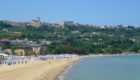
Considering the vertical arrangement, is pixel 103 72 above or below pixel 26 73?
below

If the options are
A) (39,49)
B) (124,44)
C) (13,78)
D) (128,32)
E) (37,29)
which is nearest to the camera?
(13,78)

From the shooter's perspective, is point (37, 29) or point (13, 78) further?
point (37, 29)

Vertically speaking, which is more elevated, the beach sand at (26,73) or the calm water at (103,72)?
the beach sand at (26,73)

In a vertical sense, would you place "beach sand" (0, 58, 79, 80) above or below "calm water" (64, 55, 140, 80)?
above

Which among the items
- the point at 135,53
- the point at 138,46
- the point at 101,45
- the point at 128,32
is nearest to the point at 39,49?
the point at 101,45

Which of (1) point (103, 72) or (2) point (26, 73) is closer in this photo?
(2) point (26, 73)

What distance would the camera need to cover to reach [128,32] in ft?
459

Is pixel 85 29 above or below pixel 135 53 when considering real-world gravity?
above

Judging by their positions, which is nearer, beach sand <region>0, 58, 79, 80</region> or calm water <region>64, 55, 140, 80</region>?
beach sand <region>0, 58, 79, 80</region>

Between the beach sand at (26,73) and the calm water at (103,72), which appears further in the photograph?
the calm water at (103,72)

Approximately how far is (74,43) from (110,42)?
19.1 m

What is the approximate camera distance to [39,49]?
62.6m

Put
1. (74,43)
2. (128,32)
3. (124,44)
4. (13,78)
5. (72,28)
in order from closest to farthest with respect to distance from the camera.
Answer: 1. (13,78)
2. (74,43)
3. (124,44)
4. (128,32)
5. (72,28)

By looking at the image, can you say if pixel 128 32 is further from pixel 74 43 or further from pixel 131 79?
pixel 131 79
